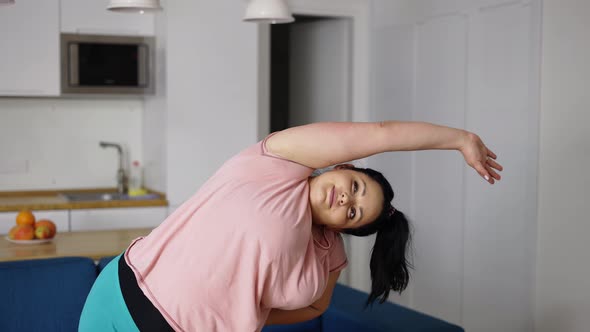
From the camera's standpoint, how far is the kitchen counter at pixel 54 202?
420 centimetres

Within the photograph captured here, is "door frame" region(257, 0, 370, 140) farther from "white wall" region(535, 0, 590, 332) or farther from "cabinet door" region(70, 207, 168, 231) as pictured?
"white wall" region(535, 0, 590, 332)

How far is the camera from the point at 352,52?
5000mm

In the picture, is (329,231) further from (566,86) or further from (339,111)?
(339,111)

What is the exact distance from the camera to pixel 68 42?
4453 millimetres

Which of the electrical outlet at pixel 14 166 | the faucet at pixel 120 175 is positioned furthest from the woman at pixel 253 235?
the electrical outlet at pixel 14 166

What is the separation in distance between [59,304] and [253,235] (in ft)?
4.30

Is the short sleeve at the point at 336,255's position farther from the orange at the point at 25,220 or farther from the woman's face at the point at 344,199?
the orange at the point at 25,220

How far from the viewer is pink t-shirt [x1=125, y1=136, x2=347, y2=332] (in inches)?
60.5

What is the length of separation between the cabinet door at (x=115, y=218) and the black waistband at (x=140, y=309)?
279cm

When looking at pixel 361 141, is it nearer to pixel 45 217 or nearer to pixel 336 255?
pixel 336 255

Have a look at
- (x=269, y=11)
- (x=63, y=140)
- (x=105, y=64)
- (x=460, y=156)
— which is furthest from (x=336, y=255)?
(x=63, y=140)

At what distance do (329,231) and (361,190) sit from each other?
175 mm

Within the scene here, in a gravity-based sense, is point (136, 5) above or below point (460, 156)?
above

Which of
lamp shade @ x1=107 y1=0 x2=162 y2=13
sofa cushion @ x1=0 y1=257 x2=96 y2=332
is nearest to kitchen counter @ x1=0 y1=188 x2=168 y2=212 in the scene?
lamp shade @ x1=107 y1=0 x2=162 y2=13
